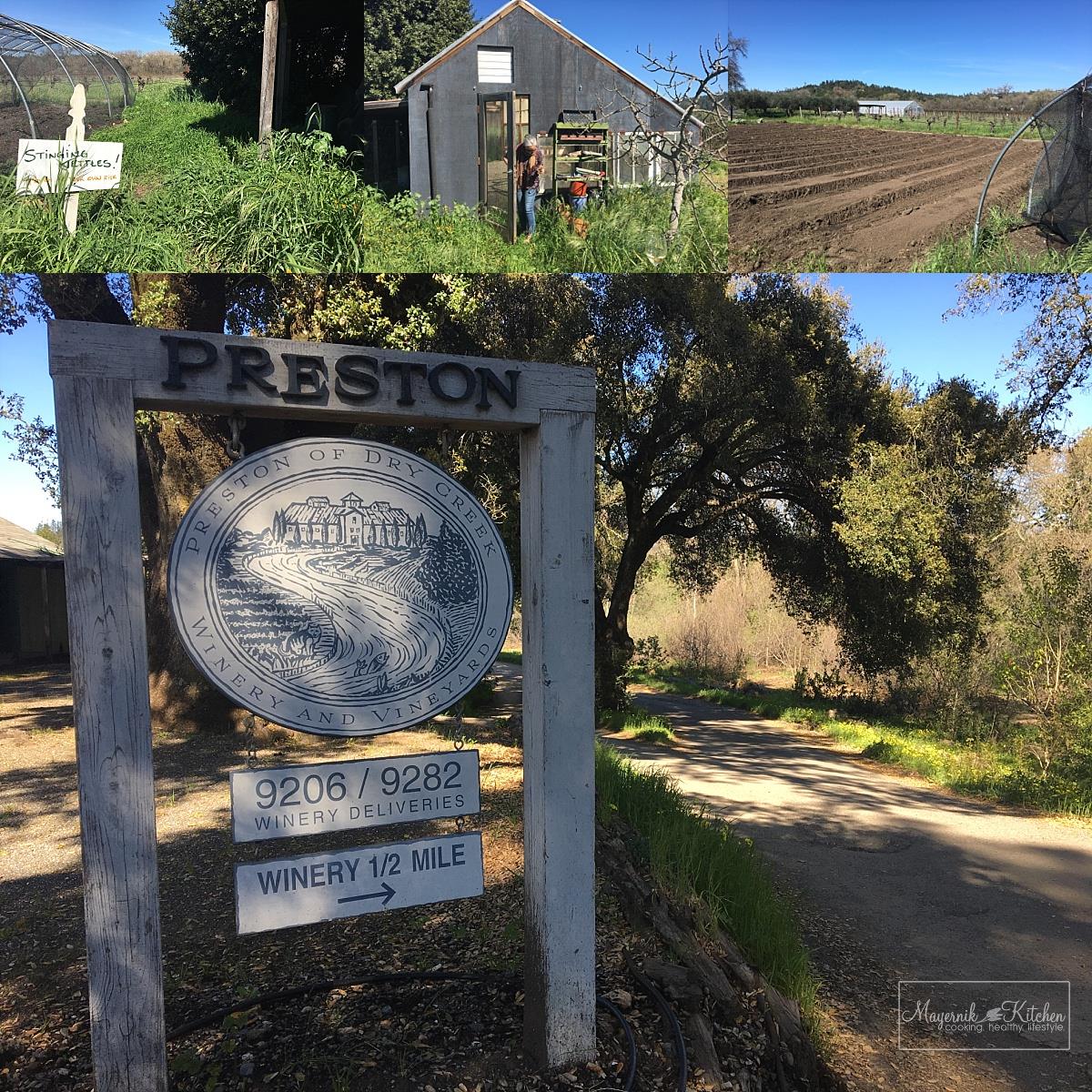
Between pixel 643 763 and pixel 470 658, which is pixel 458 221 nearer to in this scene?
pixel 643 763

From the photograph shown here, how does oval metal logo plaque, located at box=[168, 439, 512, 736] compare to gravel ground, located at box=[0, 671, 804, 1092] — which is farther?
gravel ground, located at box=[0, 671, 804, 1092]

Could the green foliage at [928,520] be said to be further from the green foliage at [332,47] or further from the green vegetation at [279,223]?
the green foliage at [332,47]

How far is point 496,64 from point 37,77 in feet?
15.7

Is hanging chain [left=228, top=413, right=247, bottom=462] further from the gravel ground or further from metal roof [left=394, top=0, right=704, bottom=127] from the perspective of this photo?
metal roof [left=394, top=0, right=704, bottom=127]

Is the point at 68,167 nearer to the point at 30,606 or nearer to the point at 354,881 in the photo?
the point at 354,881

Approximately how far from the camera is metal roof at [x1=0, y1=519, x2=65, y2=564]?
22.1 m

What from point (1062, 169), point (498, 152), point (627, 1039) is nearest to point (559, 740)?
point (627, 1039)

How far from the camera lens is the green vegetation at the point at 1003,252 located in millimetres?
9039

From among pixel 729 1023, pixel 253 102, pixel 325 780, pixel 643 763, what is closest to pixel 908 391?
pixel 643 763

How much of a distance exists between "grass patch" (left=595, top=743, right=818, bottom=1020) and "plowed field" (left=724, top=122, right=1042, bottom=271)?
587 cm

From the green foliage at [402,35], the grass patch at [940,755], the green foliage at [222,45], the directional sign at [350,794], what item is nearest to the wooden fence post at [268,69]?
the green foliage at [222,45]

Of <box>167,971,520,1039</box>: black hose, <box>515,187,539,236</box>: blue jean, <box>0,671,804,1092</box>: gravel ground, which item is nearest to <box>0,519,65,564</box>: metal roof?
<box>0,671,804,1092</box>: gravel ground

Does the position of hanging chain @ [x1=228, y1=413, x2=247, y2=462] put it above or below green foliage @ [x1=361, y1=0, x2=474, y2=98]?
below

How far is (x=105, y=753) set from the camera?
2.80 meters
